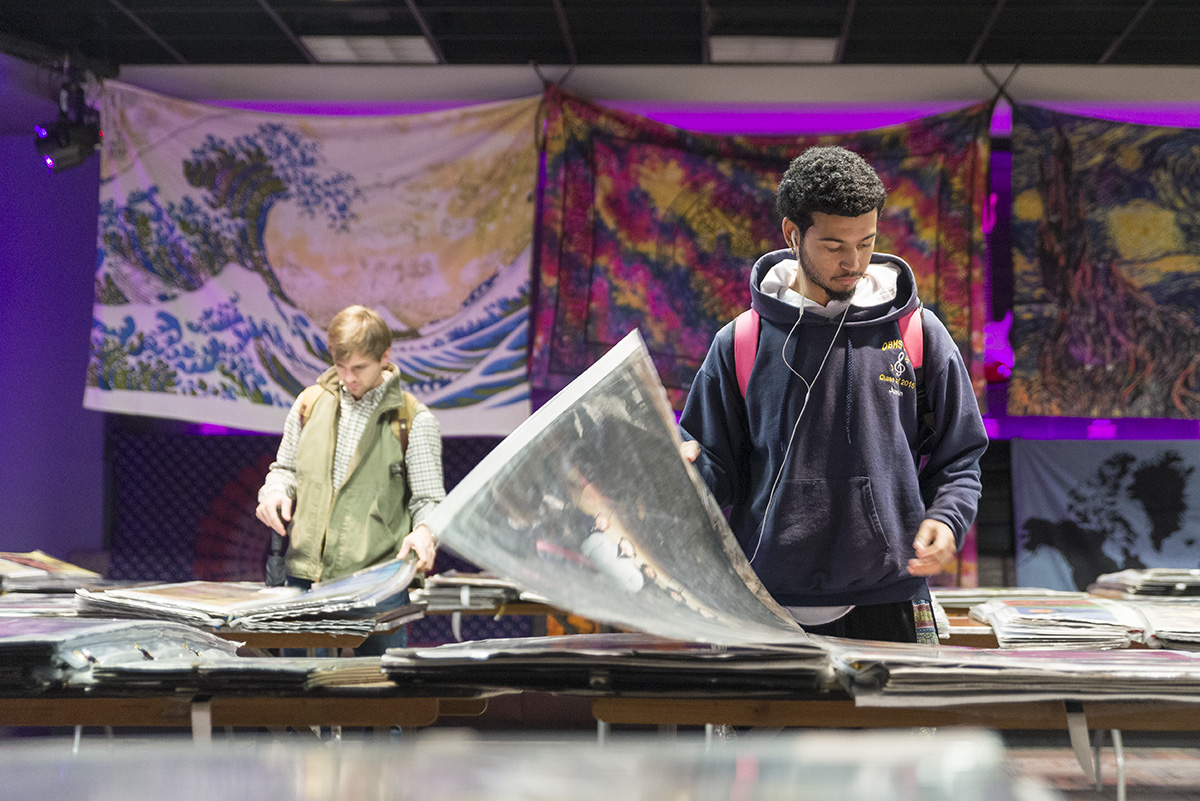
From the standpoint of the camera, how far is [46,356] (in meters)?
5.39

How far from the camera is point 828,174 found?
153cm

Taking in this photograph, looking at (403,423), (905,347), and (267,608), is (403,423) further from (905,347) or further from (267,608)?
(905,347)

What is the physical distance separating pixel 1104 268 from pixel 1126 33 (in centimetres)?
122

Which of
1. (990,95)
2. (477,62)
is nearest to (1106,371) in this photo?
(990,95)

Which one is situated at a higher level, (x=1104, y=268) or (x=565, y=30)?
(x=565, y=30)

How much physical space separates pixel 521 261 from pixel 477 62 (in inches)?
47.3

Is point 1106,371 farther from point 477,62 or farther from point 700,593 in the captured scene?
point 700,593

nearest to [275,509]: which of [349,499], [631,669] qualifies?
[349,499]

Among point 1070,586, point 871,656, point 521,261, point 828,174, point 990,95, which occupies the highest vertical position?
point 990,95

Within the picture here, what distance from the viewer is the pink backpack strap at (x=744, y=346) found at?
169 centimetres

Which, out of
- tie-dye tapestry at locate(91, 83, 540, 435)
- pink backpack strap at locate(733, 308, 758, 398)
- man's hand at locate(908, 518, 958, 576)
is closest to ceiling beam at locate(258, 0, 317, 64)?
tie-dye tapestry at locate(91, 83, 540, 435)

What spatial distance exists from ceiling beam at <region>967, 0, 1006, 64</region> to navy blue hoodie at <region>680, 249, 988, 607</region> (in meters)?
3.74

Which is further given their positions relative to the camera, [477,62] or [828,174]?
[477,62]

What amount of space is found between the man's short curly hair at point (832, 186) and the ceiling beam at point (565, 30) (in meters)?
3.62
